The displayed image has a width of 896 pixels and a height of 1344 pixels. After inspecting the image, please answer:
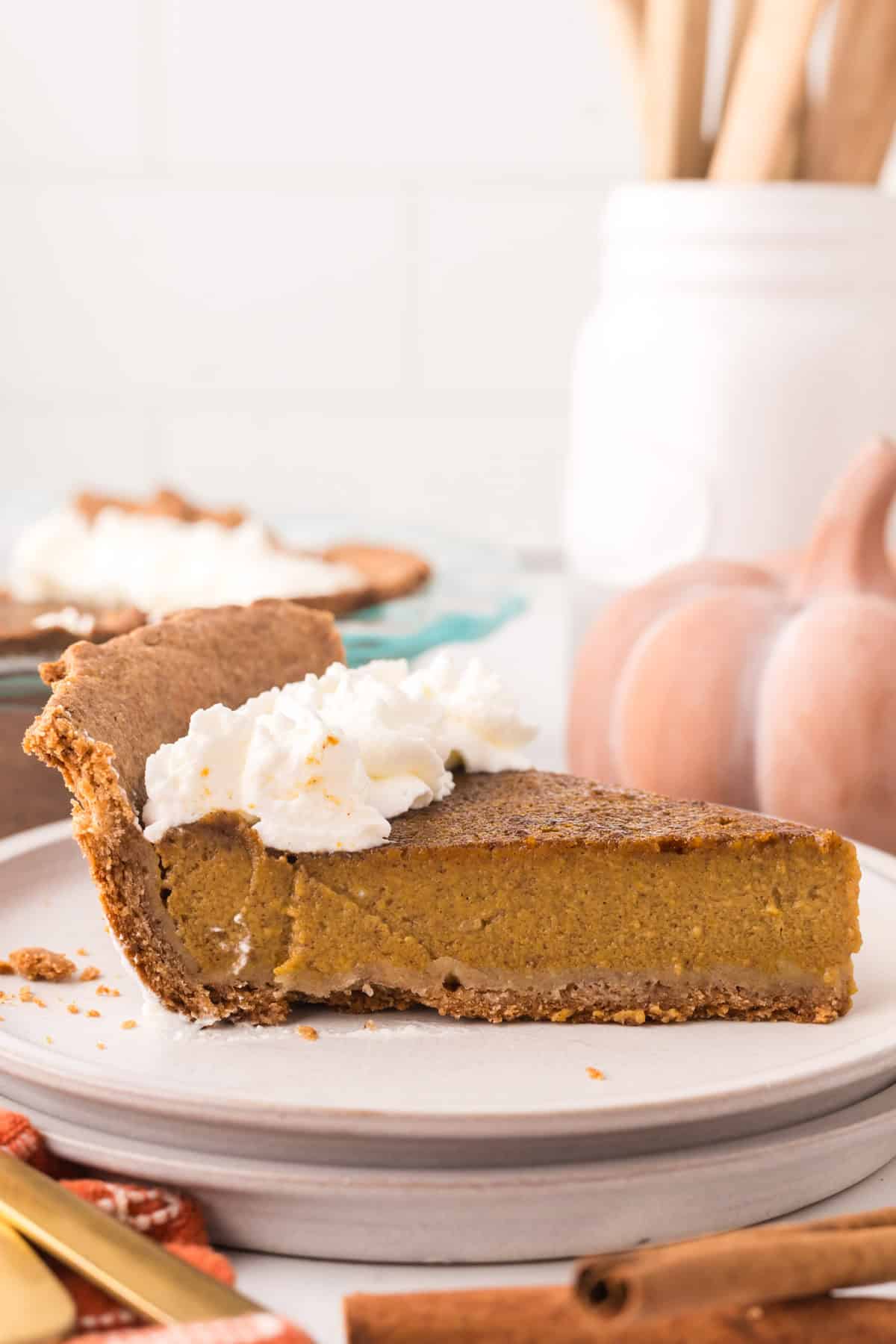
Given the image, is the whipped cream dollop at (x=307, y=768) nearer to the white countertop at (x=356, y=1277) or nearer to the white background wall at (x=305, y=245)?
the white countertop at (x=356, y=1277)

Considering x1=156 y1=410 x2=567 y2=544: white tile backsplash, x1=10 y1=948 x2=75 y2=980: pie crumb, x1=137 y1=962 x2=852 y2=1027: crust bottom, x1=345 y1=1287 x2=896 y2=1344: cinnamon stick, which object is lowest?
x1=156 y1=410 x2=567 y2=544: white tile backsplash

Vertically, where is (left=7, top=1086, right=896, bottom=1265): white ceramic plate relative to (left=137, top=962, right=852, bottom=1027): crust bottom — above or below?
above

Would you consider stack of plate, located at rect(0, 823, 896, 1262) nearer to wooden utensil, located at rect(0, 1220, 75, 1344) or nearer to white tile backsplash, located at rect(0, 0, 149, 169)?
wooden utensil, located at rect(0, 1220, 75, 1344)

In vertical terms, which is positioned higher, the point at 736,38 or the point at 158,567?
the point at 736,38

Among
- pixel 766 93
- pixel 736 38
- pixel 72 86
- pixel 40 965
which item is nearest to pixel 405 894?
pixel 40 965

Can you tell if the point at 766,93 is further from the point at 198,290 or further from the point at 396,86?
the point at 198,290

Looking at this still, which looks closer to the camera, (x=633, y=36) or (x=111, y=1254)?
(x=111, y=1254)

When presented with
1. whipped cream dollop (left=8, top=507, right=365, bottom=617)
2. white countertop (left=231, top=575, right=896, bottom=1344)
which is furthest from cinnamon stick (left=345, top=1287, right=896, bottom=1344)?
whipped cream dollop (left=8, top=507, right=365, bottom=617)
